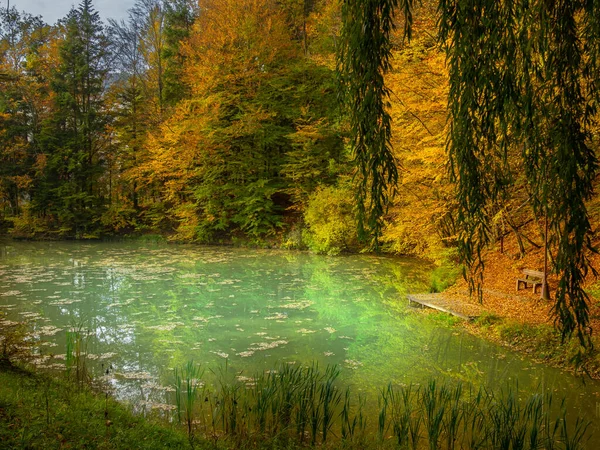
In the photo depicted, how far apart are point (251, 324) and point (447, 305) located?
4.03m

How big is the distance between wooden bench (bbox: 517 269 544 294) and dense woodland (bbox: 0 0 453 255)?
7.75m

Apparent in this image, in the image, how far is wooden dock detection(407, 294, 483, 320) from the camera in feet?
27.1

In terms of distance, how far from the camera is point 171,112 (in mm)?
23609

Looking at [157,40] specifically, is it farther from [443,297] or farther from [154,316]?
[443,297]

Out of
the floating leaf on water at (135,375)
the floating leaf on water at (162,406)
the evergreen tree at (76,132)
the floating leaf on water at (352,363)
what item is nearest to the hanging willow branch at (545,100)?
the floating leaf on water at (162,406)

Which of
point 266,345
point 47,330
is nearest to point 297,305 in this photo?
point 266,345

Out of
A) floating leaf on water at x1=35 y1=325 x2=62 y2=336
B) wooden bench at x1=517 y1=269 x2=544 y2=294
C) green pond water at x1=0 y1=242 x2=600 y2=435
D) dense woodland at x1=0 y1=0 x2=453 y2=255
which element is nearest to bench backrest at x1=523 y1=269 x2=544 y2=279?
wooden bench at x1=517 y1=269 x2=544 y2=294

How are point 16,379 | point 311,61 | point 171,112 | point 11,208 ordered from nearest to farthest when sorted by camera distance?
point 16,379
point 311,61
point 171,112
point 11,208

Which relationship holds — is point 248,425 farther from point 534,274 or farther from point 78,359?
point 534,274

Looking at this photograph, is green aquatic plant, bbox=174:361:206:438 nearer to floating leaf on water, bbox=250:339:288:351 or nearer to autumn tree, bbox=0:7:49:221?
floating leaf on water, bbox=250:339:288:351

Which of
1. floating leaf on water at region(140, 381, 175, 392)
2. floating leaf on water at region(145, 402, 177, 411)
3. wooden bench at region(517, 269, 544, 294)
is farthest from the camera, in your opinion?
wooden bench at region(517, 269, 544, 294)

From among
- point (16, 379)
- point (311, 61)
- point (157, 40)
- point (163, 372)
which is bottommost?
point (163, 372)

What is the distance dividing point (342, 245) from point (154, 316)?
10.9 metres

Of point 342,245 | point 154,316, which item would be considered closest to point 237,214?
point 342,245
